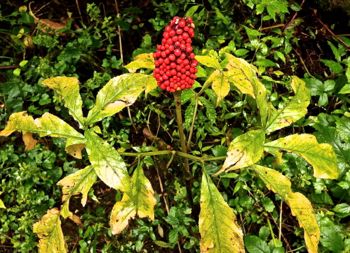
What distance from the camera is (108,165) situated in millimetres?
1762

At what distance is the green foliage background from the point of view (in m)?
2.41

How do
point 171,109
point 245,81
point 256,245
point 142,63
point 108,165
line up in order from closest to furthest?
1. point 108,165
2. point 245,81
3. point 142,63
4. point 256,245
5. point 171,109

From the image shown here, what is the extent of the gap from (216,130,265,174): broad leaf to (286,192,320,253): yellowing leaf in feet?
0.91

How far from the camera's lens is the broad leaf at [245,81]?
1881 millimetres

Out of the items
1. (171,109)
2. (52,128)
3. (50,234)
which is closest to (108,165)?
(52,128)

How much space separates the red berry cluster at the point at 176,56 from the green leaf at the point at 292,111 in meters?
0.50

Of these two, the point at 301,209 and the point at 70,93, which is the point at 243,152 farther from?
the point at 70,93

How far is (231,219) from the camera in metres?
1.77

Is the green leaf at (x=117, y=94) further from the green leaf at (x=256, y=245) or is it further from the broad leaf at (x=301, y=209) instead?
the green leaf at (x=256, y=245)

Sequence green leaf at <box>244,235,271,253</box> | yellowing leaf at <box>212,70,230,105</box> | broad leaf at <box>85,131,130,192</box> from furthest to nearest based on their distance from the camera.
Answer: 1. green leaf at <box>244,235,271,253</box>
2. yellowing leaf at <box>212,70,230,105</box>
3. broad leaf at <box>85,131,130,192</box>

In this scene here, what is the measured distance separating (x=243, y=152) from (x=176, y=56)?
0.45 meters

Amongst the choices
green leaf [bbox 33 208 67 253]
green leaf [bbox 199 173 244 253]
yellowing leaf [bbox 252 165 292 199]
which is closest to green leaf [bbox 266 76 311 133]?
yellowing leaf [bbox 252 165 292 199]

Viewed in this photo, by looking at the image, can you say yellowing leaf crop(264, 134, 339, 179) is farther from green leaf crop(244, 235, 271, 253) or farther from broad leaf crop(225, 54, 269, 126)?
green leaf crop(244, 235, 271, 253)

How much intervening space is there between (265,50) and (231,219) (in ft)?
4.38
